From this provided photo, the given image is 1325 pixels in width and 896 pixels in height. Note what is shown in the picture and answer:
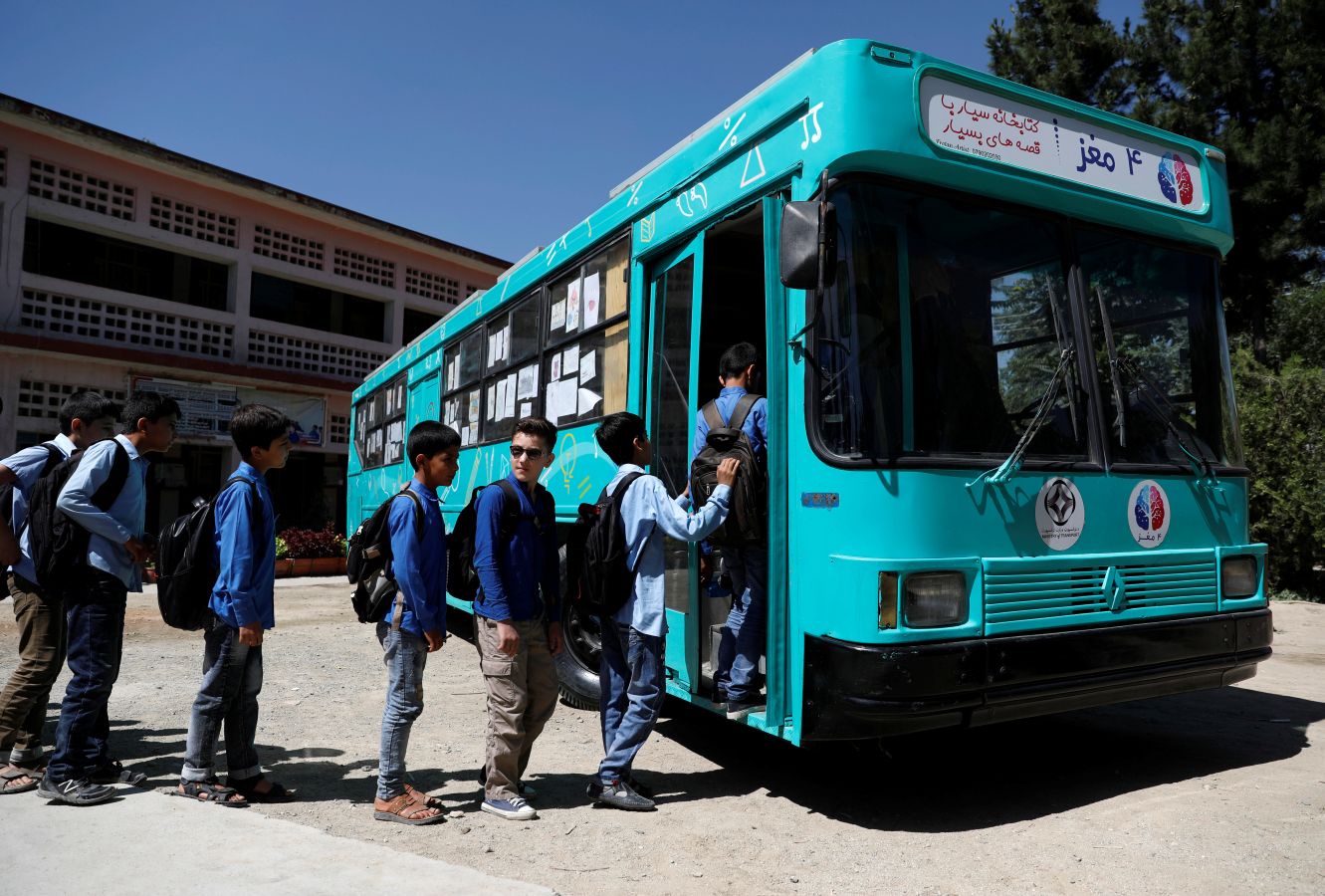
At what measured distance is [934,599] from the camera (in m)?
3.83

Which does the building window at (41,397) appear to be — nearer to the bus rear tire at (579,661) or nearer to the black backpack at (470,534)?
the bus rear tire at (579,661)

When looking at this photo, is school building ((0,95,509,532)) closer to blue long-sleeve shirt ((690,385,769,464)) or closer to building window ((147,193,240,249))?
building window ((147,193,240,249))

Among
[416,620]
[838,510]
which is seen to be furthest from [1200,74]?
[416,620]

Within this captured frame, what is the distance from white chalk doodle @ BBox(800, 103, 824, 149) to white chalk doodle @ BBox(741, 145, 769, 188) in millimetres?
313

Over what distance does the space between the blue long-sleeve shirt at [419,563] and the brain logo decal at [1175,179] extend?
12.6 feet

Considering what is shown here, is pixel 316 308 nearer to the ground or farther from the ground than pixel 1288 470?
farther from the ground

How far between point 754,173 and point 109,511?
3.37 metres

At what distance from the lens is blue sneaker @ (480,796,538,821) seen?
4133 millimetres

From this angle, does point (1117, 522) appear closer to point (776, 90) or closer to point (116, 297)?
point (776, 90)

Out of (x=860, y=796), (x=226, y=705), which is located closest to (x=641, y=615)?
(x=860, y=796)

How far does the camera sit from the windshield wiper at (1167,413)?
4480 mm

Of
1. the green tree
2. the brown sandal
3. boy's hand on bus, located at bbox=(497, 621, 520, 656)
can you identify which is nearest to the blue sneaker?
the brown sandal

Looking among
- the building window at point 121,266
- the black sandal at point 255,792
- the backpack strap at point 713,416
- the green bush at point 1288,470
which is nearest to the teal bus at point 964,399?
the backpack strap at point 713,416

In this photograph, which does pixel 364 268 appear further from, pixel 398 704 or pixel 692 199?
pixel 398 704
